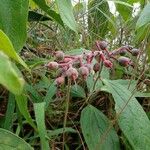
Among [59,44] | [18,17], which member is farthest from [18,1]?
[59,44]

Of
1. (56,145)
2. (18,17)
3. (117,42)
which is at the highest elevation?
(18,17)

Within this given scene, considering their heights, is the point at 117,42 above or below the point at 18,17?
below

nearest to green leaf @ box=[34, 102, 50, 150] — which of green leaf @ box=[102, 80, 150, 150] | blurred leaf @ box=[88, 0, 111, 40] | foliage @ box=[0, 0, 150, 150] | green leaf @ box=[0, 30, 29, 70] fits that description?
foliage @ box=[0, 0, 150, 150]

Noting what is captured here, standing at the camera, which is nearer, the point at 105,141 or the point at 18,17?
the point at 18,17

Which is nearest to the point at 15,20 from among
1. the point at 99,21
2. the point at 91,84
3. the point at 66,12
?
the point at 66,12

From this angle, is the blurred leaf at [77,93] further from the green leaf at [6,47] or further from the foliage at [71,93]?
the green leaf at [6,47]

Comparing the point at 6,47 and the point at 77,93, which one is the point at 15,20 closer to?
the point at 6,47

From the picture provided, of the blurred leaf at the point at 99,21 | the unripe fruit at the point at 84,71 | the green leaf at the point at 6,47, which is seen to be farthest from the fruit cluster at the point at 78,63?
the blurred leaf at the point at 99,21

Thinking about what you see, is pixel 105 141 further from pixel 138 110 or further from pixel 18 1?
pixel 18 1
